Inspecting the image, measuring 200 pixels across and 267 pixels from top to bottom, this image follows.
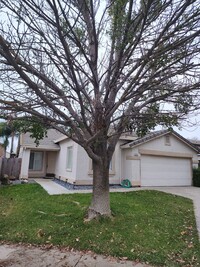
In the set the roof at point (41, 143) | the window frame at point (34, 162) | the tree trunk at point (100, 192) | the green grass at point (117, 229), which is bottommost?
the green grass at point (117, 229)

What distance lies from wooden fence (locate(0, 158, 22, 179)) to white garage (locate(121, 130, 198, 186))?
7.99 meters

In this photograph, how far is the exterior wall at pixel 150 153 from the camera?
1528 cm

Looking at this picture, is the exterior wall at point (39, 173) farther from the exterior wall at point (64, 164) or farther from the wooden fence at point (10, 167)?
the wooden fence at point (10, 167)

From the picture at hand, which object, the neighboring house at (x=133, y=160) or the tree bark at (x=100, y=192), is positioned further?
the neighboring house at (x=133, y=160)

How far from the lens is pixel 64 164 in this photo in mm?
17078

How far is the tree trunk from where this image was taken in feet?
23.2

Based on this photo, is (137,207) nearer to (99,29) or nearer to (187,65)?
(187,65)

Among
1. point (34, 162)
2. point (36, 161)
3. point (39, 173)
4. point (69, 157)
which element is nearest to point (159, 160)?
point (69, 157)

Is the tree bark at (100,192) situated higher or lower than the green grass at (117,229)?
higher

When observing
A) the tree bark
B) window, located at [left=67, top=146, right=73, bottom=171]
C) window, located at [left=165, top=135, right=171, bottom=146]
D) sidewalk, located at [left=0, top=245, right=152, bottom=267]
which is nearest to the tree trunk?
the tree bark

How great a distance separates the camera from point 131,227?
6668 mm

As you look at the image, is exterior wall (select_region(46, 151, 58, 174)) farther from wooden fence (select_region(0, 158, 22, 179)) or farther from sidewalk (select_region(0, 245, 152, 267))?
sidewalk (select_region(0, 245, 152, 267))

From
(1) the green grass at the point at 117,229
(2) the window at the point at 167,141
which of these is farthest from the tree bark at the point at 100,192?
(2) the window at the point at 167,141

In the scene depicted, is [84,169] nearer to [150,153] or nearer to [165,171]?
[150,153]
